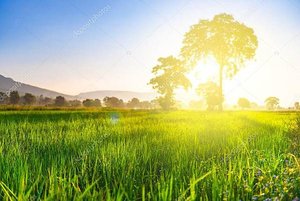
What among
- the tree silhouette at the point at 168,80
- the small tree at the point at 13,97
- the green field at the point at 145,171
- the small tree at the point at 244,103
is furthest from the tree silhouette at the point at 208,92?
the small tree at the point at 244,103

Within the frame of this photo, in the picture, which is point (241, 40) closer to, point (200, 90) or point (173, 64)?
point (173, 64)

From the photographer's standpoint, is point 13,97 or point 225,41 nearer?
point 225,41

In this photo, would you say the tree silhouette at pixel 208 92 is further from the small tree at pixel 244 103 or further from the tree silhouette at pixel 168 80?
the small tree at pixel 244 103

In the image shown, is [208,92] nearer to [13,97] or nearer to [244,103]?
[13,97]

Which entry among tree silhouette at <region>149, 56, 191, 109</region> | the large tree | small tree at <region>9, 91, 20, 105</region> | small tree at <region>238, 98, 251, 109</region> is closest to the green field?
the large tree

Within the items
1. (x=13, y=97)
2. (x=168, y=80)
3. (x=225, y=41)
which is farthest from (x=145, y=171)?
(x=13, y=97)

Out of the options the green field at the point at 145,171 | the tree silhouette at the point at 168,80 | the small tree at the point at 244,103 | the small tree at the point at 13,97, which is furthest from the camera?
the small tree at the point at 244,103

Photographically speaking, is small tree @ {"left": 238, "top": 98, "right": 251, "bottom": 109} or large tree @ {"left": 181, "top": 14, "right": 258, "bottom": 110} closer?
large tree @ {"left": 181, "top": 14, "right": 258, "bottom": 110}

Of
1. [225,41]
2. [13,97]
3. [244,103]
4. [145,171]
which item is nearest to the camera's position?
[145,171]

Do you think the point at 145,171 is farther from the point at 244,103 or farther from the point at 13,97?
the point at 244,103

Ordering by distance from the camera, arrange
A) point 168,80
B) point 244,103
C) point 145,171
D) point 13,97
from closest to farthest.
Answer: point 145,171, point 168,80, point 13,97, point 244,103

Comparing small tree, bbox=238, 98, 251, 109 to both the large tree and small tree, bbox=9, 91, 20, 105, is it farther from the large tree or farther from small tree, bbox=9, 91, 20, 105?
the large tree

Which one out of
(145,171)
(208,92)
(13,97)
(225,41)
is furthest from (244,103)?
(145,171)

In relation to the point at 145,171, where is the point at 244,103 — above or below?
above
